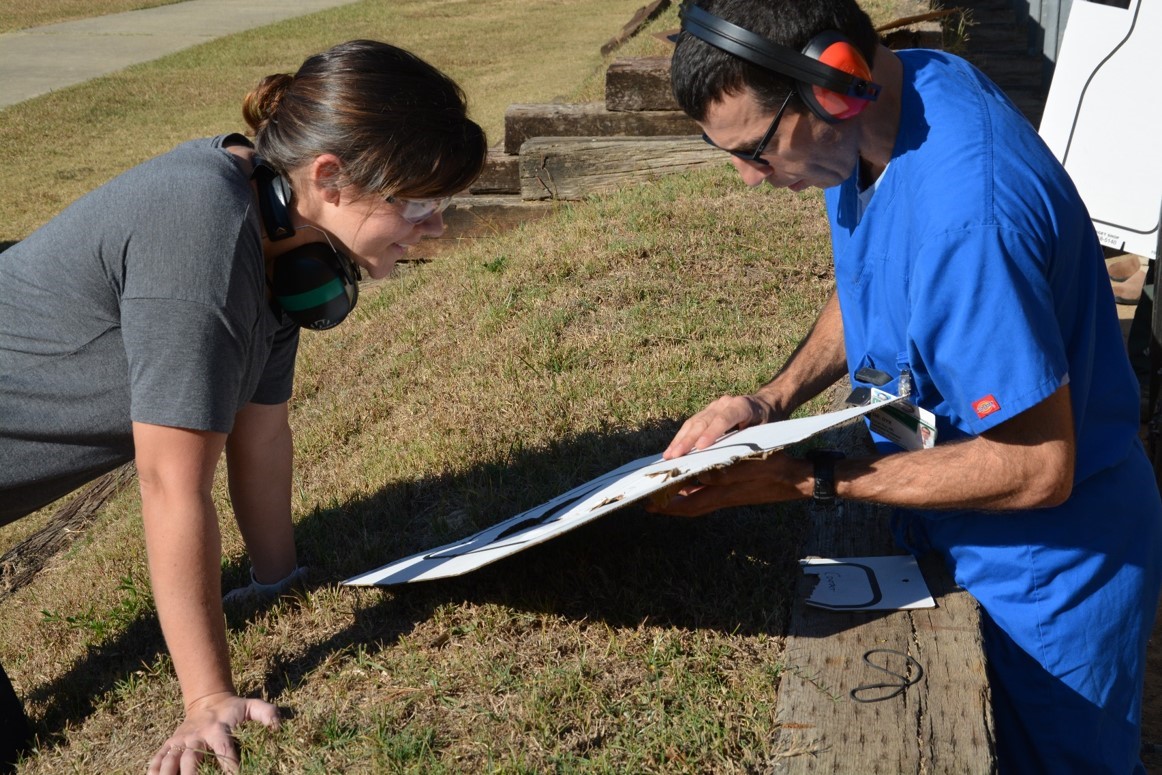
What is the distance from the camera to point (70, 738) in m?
2.98

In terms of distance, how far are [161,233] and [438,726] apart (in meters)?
1.26

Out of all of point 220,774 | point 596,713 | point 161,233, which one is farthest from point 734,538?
point 161,233

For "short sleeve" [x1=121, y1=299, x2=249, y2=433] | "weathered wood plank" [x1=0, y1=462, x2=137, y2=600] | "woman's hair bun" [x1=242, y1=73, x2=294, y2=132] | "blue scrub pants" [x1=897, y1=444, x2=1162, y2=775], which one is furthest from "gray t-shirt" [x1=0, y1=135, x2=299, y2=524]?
"weathered wood plank" [x1=0, y1=462, x2=137, y2=600]

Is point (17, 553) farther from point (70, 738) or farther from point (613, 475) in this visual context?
point (613, 475)

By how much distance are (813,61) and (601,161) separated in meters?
6.31

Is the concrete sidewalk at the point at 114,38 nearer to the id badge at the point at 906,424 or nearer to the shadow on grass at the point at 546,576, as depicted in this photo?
the shadow on grass at the point at 546,576

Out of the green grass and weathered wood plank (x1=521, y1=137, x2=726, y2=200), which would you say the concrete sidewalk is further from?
the green grass

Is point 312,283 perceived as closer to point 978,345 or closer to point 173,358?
point 173,358

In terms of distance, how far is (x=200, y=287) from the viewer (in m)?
2.30

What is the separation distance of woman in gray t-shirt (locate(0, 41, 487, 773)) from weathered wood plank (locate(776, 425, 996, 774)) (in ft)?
4.06

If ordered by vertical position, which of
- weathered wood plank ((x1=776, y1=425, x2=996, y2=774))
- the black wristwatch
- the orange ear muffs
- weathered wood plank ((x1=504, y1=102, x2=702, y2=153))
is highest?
the orange ear muffs

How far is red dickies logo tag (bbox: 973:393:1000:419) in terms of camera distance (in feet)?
6.82

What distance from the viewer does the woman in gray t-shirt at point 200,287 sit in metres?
2.32

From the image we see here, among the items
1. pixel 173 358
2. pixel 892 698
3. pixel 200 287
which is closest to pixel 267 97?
pixel 200 287
